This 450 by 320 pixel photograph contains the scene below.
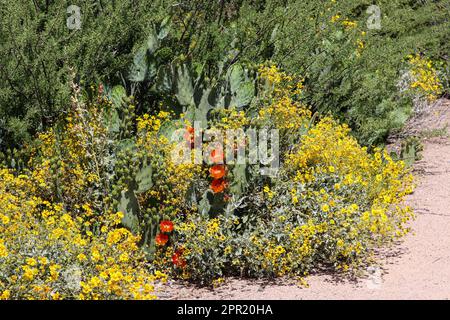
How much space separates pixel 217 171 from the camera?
15.3ft

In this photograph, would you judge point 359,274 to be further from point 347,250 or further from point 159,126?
point 159,126

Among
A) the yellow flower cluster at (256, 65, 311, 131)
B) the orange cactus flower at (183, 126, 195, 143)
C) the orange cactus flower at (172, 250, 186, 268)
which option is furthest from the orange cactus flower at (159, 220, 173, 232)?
the yellow flower cluster at (256, 65, 311, 131)

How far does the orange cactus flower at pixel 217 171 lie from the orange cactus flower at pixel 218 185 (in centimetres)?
4

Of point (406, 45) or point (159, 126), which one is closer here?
point (159, 126)

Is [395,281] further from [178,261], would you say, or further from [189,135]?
[189,135]

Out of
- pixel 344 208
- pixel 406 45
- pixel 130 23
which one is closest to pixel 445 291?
pixel 344 208

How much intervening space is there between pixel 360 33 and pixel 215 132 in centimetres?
306

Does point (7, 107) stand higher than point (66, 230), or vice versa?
point (7, 107)

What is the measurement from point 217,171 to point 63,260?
113cm

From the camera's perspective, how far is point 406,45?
734 cm

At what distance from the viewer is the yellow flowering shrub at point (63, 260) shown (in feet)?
12.1
